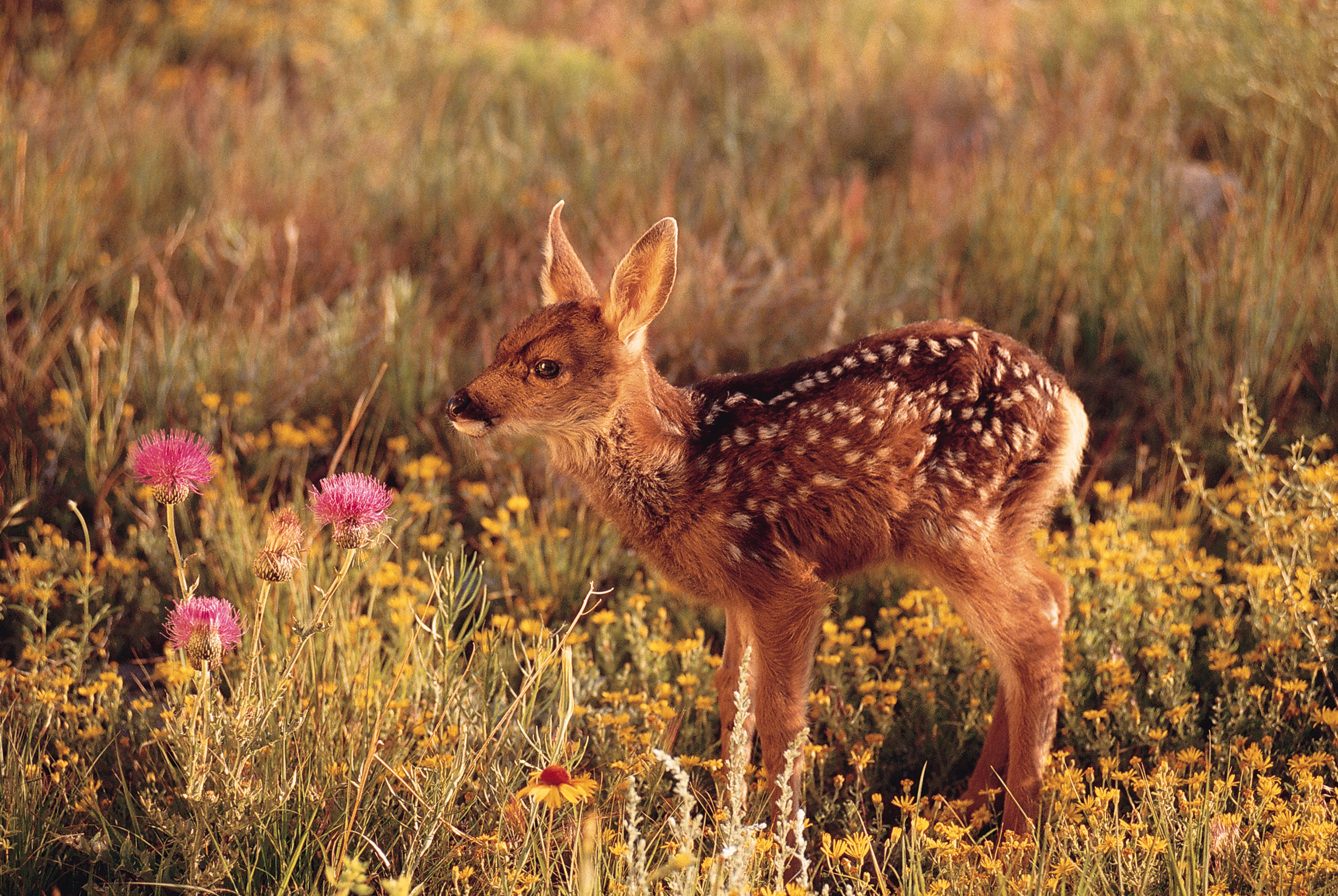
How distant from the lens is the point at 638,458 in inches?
140

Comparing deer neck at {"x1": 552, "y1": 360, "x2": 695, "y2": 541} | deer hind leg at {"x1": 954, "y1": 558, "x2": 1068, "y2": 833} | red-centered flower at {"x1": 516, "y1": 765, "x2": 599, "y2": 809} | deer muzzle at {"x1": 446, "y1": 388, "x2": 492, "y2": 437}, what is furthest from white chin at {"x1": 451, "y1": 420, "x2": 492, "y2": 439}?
deer hind leg at {"x1": 954, "y1": 558, "x2": 1068, "y2": 833}

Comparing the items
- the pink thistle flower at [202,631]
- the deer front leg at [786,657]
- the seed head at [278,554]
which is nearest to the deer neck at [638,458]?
the deer front leg at [786,657]

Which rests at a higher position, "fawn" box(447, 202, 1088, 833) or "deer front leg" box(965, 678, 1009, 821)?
"fawn" box(447, 202, 1088, 833)

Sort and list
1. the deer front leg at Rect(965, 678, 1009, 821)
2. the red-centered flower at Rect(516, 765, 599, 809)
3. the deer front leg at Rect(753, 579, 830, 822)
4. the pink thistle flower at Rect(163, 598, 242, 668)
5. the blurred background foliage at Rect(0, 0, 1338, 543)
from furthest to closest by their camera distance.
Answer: the blurred background foliage at Rect(0, 0, 1338, 543), the deer front leg at Rect(965, 678, 1009, 821), the deer front leg at Rect(753, 579, 830, 822), the pink thistle flower at Rect(163, 598, 242, 668), the red-centered flower at Rect(516, 765, 599, 809)

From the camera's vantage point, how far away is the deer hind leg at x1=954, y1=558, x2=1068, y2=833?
11.4 feet

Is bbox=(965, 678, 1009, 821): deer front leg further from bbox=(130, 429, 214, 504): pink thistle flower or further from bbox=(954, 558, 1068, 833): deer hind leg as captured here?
bbox=(130, 429, 214, 504): pink thistle flower

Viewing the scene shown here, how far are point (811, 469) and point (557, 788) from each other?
53.2 inches

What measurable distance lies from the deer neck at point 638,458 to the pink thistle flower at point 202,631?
1.26 metres

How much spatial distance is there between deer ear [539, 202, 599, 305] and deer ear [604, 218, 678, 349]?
336 millimetres

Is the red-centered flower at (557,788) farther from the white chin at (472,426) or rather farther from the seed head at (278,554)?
the white chin at (472,426)

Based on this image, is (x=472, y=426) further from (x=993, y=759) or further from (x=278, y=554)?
(x=993, y=759)

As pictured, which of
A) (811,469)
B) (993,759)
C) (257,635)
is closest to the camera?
(257,635)

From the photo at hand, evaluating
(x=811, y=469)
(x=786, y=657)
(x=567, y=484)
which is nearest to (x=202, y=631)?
(x=786, y=657)

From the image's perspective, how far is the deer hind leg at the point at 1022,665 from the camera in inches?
136
